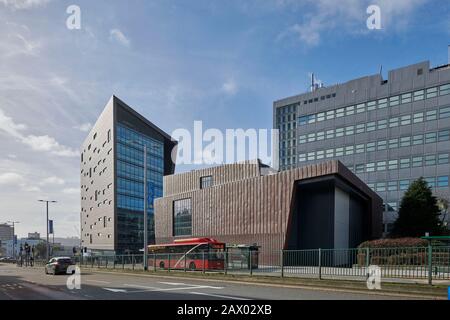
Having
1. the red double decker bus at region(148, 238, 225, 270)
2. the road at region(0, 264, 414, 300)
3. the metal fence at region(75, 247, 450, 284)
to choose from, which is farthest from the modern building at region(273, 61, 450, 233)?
the road at region(0, 264, 414, 300)

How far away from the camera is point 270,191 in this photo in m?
48.7

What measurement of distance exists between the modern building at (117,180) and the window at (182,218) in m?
33.5

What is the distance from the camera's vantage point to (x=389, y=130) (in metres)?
84.9

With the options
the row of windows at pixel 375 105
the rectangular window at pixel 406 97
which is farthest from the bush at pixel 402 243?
the rectangular window at pixel 406 97

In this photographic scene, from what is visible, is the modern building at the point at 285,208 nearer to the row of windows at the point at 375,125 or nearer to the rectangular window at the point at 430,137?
the rectangular window at the point at 430,137

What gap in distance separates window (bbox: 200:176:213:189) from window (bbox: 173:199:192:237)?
3440mm

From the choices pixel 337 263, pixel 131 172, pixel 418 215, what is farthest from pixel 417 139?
pixel 337 263

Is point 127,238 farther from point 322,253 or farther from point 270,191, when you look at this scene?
point 322,253

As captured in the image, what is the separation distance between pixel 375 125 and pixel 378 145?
420cm

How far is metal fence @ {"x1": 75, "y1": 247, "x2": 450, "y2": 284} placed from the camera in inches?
717

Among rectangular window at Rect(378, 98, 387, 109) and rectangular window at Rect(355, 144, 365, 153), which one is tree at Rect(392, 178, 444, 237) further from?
rectangular window at Rect(378, 98, 387, 109)

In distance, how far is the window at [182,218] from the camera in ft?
205

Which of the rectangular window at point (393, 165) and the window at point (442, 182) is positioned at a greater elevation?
the rectangular window at point (393, 165)
